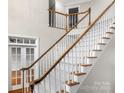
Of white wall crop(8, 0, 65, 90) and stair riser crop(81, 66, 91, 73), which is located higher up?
white wall crop(8, 0, 65, 90)

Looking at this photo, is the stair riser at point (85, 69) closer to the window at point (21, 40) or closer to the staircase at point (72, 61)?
the staircase at point (72, 61)

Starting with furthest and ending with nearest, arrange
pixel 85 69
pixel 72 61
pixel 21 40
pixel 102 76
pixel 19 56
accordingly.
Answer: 1. pixel 19 56
2. pixel 21 40
3. pixel 102 76
4. pixel 72 61
5. pixel 85 69

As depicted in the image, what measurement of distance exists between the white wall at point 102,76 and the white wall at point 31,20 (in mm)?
2334

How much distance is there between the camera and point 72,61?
328cm

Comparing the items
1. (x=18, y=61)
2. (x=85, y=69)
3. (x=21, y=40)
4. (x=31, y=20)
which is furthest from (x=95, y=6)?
(x=85, y=69)

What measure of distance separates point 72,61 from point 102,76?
949 mm

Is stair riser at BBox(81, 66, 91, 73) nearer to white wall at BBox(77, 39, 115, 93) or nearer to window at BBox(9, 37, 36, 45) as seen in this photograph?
white wall at BBox(77, 39, 115, 93)

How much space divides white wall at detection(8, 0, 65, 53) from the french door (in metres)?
0.48

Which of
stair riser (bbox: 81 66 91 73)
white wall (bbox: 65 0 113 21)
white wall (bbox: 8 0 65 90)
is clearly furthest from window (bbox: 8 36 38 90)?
white wall (bbox: 65 0 113 21)

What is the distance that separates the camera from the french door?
4.48 metres

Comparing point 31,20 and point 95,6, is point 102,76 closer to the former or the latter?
point 31,20

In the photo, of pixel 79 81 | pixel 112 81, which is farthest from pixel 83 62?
pixel 112 81
